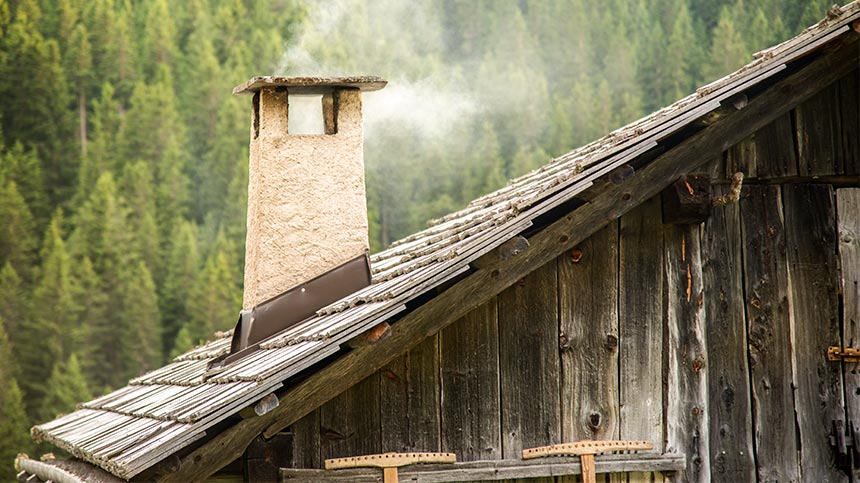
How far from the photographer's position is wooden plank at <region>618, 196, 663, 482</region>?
569 centimetres

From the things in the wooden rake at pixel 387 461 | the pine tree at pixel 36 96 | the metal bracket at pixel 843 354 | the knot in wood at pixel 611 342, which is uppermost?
the pine tree at pixel 36 96

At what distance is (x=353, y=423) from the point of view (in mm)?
5371

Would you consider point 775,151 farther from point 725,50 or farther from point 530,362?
point 725,50

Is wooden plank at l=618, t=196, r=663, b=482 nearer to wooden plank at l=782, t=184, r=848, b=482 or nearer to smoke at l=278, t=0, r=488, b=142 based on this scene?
wooden plank at l=782, t=184, r=848, b=482

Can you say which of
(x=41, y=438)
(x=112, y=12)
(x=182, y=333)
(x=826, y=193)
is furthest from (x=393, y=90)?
(x=826, y=193)

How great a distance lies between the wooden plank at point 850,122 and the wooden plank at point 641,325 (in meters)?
1.14

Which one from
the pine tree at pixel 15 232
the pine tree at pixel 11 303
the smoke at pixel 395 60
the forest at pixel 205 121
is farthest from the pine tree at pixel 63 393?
the smoke at pixel 395 60

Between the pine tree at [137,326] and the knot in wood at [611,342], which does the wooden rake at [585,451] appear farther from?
the pine tree at [137,326]

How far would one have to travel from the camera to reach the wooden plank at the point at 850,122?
597 cm

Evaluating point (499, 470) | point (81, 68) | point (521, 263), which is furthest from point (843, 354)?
point (81, 68)

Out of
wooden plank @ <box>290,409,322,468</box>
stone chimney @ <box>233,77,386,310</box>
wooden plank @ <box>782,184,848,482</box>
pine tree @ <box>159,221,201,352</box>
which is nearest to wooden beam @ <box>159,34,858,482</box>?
wooden plank @ <box>290,409,322,468</box>

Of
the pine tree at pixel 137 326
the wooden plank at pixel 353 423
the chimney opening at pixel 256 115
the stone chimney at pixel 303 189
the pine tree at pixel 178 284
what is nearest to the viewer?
the wooden plank at pixel 353 423

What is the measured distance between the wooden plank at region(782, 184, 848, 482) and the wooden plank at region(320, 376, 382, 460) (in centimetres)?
232

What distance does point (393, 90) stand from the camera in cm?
3175
